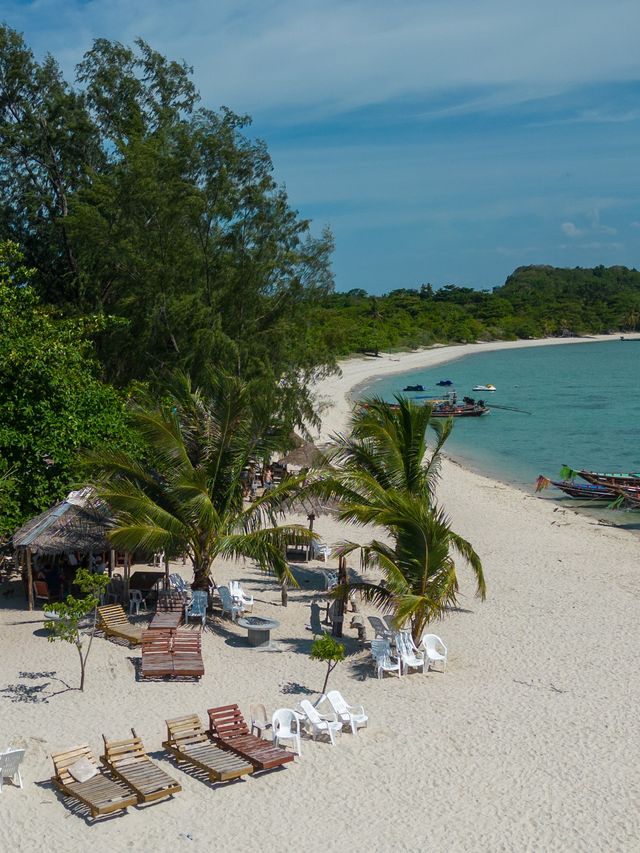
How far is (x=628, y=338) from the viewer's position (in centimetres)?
15238

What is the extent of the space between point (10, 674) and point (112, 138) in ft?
62.1

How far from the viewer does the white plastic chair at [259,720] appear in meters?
10.0

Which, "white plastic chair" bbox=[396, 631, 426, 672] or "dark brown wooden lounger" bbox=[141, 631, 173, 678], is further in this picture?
"white plastic chair" bbox=[396, 631, 426, 672]

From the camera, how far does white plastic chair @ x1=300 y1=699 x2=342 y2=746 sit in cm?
1007

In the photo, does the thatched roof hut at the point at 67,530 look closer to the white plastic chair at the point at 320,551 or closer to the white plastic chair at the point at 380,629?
the white plastic chair at the point at 380,629

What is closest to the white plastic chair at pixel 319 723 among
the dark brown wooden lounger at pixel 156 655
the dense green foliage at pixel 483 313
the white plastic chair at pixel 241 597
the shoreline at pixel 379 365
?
the dark brown wooden lounger at pixel 156 655

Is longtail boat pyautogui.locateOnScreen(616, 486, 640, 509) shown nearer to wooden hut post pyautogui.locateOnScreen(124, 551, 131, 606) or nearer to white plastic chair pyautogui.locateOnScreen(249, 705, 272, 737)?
wooden hut post pyautogui.locateOnScreen(124, 551, 131, 606)

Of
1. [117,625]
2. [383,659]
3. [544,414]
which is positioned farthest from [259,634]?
[544,414]

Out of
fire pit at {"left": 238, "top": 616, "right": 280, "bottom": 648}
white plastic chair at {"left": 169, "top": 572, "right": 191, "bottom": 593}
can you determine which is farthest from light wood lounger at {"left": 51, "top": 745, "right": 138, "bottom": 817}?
white plastic chair at {"left": 169, "top": 572, "right": 191, "bottom": 593}

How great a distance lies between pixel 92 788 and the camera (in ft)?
28.1

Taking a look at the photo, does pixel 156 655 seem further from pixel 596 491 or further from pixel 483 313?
pixel 483 313

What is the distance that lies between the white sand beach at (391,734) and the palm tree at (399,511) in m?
1.09

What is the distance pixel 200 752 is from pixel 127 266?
15.7 metres

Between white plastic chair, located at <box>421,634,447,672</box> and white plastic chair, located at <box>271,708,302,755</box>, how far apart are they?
315cm
